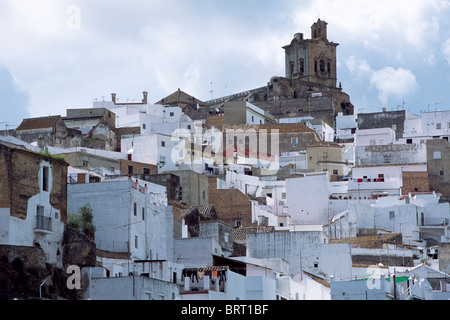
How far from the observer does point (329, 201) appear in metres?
70.0

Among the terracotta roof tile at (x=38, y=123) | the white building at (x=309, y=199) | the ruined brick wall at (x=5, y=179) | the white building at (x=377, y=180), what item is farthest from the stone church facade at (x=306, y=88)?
the ruined brick wall at (x=5, y=179)

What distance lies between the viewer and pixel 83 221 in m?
47.4

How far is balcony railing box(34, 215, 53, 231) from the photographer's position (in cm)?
4272

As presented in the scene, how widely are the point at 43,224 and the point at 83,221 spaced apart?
14.7 feet

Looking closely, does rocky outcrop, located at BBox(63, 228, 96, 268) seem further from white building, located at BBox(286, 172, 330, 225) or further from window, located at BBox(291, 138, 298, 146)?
window, located at BBox(291, 138, 298, 146)

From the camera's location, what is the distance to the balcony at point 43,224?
42688 millimetres

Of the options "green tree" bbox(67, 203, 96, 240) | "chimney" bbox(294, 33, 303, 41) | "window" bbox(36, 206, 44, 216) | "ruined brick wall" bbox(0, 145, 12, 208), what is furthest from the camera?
"chimney" bbox(294, 33, 303, 41)

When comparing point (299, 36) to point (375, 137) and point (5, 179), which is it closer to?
point (375, 137)

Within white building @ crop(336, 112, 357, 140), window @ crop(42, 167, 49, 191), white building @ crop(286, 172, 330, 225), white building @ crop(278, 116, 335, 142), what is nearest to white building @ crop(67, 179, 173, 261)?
window @ crop(42, 167, 49, 191)

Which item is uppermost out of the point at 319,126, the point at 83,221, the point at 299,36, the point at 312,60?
the point at 299,36

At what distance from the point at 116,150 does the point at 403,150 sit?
21492 millimetres

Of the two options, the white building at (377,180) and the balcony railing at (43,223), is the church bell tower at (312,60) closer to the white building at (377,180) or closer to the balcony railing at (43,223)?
the white building at (377,180)

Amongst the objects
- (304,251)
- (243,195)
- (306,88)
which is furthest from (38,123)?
(306,88)

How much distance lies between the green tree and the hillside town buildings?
0.37m
